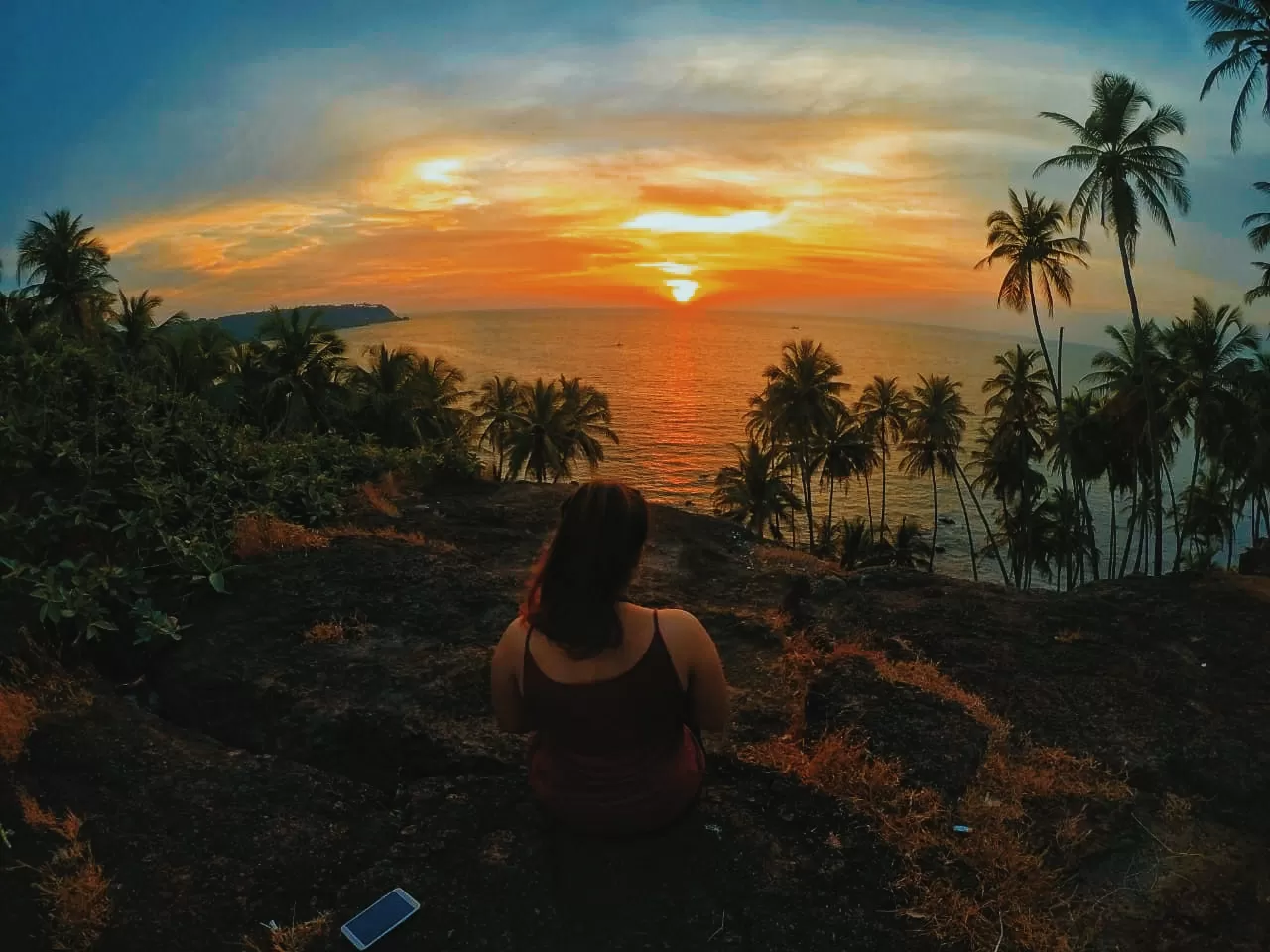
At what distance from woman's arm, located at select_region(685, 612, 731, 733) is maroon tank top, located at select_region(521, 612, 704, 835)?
70 millimetres

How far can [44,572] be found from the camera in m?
6.34

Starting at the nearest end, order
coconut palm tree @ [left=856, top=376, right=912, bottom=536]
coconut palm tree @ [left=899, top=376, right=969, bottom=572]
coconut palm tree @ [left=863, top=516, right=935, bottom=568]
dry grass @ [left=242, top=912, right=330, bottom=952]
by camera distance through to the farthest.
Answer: dry grass @ [left=242, top=912, right=330, bottom=952]
coconut palm tree @ [left=899, top=376, right=969, bottom=572]
coconut palm tree @ [left=863, top=516, right=935, bottom=568]
coconut palm tree @ [left=856, top=376, right=912, bottom=536]

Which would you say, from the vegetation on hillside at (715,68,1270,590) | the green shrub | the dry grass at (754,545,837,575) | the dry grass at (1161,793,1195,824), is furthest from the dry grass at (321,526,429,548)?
the vegetation on hillside at (715,68,1270,590)

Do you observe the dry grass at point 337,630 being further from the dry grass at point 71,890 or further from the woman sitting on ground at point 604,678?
the woman sitting on ground at point 604,678

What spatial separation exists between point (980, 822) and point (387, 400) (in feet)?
116

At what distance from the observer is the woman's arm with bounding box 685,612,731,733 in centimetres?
327

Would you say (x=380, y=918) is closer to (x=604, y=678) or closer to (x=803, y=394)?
(x=604, y=678)

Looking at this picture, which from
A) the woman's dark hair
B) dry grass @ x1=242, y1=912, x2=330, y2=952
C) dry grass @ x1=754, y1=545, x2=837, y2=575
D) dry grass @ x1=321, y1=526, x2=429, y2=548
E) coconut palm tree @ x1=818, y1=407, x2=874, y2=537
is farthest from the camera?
coconut palm tree @ x1=818, y1=407, x2=874, y2=537

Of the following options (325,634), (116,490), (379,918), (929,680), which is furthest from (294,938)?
(116,490)

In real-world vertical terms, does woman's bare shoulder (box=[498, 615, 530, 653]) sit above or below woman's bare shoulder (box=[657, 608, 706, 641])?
below

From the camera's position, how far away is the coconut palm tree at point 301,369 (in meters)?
33.5

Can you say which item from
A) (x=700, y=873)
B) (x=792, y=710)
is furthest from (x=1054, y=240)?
(x=700, y=873)

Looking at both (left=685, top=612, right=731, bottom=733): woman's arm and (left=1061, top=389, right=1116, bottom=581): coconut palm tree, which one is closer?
(left=685, top=612, right=731, bottom=733): woman's arm

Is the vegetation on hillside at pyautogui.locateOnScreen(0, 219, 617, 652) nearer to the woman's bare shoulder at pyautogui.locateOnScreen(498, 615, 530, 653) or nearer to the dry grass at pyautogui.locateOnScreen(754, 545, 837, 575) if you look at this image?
the woman's bare shoulder at pyautogui.locateOnScreen(498, 615, 530, 653)
